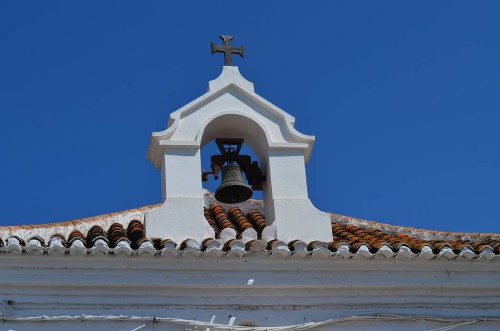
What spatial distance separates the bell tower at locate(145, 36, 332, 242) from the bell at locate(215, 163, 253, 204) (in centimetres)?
2

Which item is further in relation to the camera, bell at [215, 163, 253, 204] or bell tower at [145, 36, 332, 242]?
bell at [215, 163, 253, 204]

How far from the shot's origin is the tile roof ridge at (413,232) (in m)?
13.7

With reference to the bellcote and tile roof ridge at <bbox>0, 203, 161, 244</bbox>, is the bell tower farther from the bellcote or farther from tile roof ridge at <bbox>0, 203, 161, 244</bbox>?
tile roof ridge at <bbox>0, 203, 161, 244</bbox>

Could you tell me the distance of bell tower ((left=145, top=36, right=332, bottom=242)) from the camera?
462 inches

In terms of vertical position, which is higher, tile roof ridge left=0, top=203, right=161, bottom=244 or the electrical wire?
tile roof ridge left=0, top=203, right=161, bottom=244

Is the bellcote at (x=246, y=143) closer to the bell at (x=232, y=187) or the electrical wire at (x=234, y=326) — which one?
the bell at (x=232, y=187)

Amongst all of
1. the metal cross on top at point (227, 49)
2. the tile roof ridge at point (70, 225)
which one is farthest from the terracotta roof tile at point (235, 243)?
the metal cross on top at point (227, 49)

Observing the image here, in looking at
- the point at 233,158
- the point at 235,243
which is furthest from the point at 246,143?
the point at 235,243

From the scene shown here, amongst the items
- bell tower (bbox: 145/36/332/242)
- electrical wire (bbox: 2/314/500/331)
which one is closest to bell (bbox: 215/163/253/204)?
bell tower (bbox: 145/36/332/242)

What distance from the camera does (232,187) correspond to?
40.4 feet

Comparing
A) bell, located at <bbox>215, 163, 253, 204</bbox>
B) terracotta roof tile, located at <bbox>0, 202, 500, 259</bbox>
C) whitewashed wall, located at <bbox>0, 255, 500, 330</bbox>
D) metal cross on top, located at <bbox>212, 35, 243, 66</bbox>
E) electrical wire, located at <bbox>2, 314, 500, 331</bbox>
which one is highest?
metal cross on top, located at <bbox>212, 35, 243, 66</bbox>

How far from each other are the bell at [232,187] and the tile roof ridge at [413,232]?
2403 millimetres

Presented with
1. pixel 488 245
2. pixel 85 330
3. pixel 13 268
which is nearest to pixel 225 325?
pixel 85 330

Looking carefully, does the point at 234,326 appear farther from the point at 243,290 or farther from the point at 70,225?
the point at 70,225
